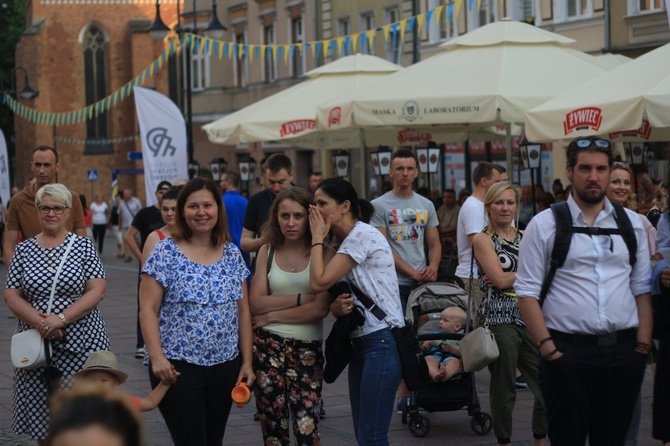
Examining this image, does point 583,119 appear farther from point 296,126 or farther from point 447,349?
point 296,126

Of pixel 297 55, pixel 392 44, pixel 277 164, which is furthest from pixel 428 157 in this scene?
pixel 297 55

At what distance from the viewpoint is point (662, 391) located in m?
6.80

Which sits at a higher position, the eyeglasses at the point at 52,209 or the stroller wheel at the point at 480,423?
the eyeglasses at the point at 52,209

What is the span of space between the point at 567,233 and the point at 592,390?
2.40 ft

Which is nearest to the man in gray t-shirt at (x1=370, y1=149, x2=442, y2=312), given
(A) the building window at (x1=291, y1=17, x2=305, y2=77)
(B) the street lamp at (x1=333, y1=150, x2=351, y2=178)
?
(B) the street lamp at (x1=333, y1=150, x2=351, y2=178)

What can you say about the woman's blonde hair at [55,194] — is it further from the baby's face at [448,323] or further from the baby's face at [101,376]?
the baby's face at [448,323]

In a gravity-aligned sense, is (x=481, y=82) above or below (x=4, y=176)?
above

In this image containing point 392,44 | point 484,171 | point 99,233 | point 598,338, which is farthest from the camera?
point 392,44

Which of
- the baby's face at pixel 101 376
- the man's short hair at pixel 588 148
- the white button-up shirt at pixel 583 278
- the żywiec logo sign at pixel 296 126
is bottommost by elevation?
the baby's face at pixel 101 376

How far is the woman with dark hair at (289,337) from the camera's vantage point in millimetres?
6574

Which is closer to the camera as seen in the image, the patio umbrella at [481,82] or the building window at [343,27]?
the patio umbrella at [481,82]

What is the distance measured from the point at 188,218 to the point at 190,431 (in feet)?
3.48

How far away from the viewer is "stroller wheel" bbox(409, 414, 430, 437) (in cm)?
892

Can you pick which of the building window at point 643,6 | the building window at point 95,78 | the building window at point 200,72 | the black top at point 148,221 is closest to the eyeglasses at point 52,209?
the black top at point 148,221
